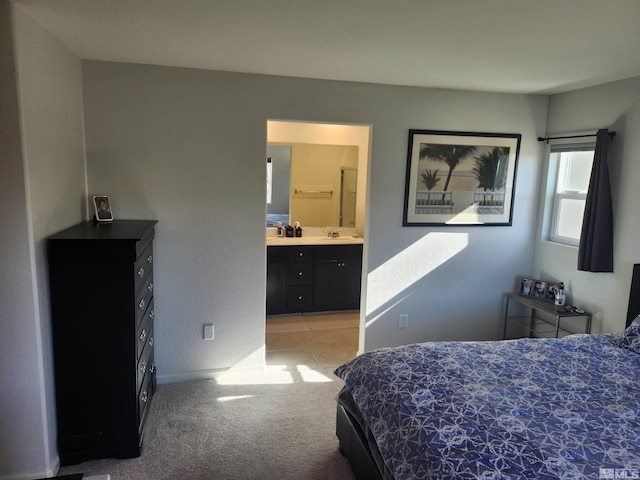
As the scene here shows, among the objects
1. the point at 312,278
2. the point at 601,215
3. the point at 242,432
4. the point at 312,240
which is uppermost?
the point at 601,215

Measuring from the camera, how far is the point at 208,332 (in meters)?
3.49

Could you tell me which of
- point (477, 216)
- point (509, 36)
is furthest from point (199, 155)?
point (477, 216)

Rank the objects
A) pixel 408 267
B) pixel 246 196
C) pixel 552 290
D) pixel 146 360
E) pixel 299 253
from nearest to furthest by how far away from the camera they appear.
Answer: pixel 146 360 → pixel 246 196 → pixel 552 290 → pixel 408 267 → pixel 299 253

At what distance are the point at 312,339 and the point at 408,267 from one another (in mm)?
1237

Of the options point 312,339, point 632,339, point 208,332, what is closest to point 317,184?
point 312,339

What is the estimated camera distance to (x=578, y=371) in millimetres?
2348

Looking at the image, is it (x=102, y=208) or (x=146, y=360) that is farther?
(x=102, y=208)

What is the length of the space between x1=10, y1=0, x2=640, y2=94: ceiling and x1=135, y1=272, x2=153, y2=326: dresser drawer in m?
1.47

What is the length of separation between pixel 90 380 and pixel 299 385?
5.09ft

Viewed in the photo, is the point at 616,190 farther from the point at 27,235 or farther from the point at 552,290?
the point at 27,235

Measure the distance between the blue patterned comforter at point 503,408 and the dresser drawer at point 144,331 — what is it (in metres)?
1.20

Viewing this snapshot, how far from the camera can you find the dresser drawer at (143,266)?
101 inches

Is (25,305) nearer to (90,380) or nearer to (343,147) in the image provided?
(90,380)

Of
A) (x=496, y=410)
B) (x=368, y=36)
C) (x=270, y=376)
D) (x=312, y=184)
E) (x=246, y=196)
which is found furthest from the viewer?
(x=312, y=184)
